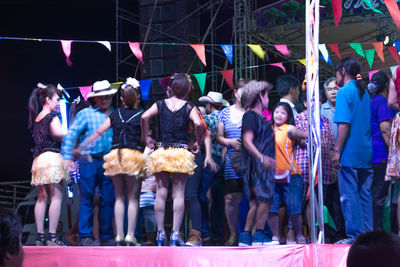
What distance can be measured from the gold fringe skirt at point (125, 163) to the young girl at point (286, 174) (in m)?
1.25

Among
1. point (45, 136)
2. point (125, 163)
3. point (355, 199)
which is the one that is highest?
point (45, 136)

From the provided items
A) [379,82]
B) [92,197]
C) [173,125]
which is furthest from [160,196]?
[379,82]

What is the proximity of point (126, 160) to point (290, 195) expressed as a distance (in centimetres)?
151

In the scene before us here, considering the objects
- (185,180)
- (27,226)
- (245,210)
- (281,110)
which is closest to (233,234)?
(245,210)

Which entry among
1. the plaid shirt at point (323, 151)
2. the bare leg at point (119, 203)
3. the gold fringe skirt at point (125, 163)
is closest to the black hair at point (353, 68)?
the plaid shirt at point (323, 151)

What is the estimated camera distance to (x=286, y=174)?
5445 mm

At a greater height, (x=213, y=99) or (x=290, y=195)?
(x=213, y=99)

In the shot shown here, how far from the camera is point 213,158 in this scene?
20.9 ft

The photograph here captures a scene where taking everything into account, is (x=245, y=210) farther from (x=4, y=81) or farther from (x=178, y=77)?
(x=4, y=81)

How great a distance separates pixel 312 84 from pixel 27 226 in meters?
8.49

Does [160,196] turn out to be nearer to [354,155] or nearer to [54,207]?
[54,207]

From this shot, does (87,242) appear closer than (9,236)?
No

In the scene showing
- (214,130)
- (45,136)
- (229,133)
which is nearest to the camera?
(45,136)

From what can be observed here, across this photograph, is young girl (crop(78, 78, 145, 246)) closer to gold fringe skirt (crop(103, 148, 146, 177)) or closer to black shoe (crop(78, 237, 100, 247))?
gold fringe skirt (crop(103, 148, 146, 177))
